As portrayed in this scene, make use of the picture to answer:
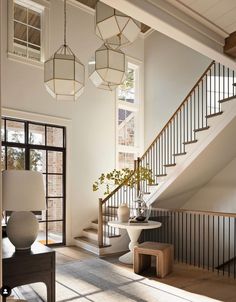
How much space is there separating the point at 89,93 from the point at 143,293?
502 centimetres

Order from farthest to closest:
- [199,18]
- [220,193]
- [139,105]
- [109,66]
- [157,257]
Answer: [139,105] → [220,193] → [157,257] → [109,66] → [199,18]

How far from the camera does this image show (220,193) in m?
7.12

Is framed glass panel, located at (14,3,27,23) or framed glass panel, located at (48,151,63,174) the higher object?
framed glass panel, located at (14,3,27,23)

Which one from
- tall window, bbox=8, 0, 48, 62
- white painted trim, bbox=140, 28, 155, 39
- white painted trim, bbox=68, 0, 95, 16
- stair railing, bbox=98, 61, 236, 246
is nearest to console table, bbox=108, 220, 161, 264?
stair railing, bbox=98, 61, 236, 246

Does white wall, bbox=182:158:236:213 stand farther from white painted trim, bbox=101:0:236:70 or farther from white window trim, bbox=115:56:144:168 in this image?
white painted trim, bbox=101:0:236:70

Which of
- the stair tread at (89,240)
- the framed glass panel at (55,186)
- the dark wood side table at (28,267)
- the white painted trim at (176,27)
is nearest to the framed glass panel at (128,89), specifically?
the framed glass panel at (55,186)

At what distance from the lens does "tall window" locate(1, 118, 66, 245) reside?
6.19 m

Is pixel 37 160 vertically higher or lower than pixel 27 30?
lower

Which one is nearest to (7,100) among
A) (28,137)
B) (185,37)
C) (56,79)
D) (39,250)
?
(28,137)

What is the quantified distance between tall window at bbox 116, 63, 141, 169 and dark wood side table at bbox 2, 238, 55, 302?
5422 mm

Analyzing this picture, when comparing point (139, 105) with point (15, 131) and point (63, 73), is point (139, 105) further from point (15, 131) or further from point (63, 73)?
point (63, 73)

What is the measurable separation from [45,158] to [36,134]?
585mm

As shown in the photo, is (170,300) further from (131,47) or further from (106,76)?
(131,47)

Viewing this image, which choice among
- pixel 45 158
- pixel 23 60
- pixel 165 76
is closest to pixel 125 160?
pixel 45 158
